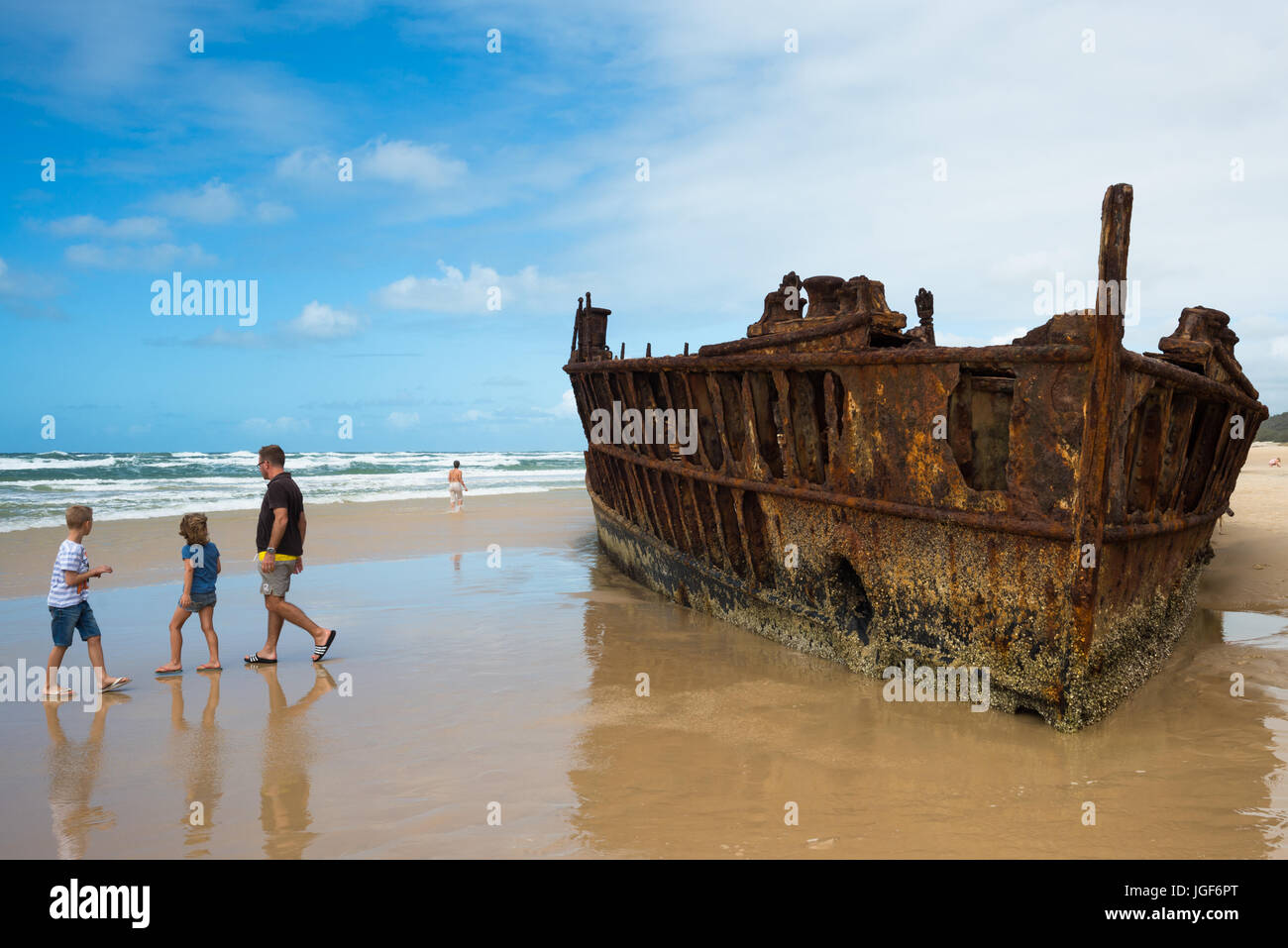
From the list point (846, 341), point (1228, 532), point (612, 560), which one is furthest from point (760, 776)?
point (1228, 532)

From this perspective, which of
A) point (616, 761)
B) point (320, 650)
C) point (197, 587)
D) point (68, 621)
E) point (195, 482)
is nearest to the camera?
point (616, 761)

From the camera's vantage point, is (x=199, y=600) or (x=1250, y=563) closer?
(x=199, y=600)

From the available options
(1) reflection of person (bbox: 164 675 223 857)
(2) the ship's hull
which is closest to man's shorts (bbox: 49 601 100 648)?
(1) reflection of person (bbox: 164 675 223 857)

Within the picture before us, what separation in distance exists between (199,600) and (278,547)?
0.65 metres

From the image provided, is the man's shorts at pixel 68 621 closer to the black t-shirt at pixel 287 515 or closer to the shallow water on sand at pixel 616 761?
the shallow water on sand at pixel 616 761

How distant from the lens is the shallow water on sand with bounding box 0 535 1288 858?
348 centimetres

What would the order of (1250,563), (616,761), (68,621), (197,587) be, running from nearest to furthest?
(616,761)
(68,621)
(197,587)
(1250,563)

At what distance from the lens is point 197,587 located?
603cm

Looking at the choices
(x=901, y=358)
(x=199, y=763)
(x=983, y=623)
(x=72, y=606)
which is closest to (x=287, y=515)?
(x=72, y=606)

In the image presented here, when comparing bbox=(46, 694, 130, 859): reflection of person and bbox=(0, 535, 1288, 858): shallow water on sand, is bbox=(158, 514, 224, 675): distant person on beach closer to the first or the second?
bbox=(0, 535, 1288, 858): shallow water on sand

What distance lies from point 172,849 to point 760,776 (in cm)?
257

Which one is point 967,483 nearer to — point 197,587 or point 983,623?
point 983,623

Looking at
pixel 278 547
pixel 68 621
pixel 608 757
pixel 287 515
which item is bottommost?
pixel 608 757

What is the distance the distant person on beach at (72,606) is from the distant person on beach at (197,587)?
0.41 metres
